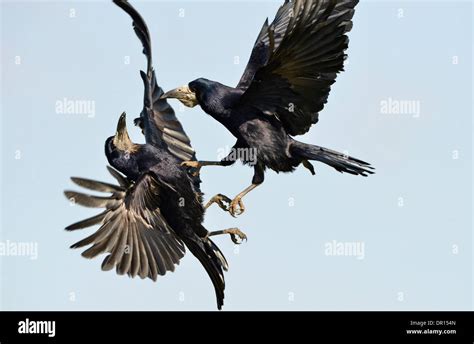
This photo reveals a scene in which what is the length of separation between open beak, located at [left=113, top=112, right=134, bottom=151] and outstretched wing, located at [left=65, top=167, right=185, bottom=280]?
29cm

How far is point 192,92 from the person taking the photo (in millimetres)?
10797

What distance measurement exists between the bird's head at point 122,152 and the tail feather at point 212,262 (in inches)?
40.5

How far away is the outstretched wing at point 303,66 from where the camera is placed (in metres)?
10.0

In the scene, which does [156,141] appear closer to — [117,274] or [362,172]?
[117,274]

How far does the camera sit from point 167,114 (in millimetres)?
12547

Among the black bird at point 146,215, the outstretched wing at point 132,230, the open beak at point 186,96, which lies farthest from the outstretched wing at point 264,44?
the outstretched wing at point 132,230

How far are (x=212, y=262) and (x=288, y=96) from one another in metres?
2.09

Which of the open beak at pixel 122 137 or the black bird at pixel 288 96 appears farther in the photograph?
the open beak at pixel 122 137

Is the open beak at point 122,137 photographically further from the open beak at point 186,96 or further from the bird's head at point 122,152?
the open beak at point 186,96

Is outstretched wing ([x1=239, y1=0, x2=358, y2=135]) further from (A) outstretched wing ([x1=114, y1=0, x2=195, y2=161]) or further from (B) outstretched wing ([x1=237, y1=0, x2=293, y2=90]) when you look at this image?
(A) outstretched wing ([x1=114, y1=0, x2=195, y2=161])

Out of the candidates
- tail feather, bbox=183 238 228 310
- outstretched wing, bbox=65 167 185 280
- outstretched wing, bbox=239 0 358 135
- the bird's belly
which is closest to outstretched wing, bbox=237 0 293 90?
outstretched wing, bbox=239 0 358 135

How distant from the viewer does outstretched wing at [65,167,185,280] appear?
11016 mm

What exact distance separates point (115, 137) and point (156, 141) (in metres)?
0.59
